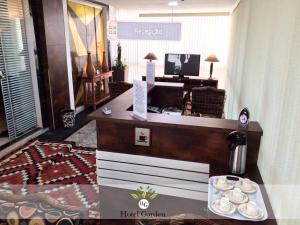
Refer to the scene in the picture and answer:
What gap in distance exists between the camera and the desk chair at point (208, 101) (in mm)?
3555

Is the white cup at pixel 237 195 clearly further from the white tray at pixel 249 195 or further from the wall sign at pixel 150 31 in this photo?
the wall sign at pixel 150 31

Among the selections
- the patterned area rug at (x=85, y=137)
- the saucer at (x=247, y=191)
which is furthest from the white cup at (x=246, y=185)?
the patterned area rug at (x=85, y=137)

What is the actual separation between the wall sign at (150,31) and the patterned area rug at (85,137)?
5.47 feet

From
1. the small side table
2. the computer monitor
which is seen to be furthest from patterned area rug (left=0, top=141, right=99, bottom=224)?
the computer monitor

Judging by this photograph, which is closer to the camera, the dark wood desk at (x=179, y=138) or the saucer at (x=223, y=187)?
the saucer at (x=223, y=187)

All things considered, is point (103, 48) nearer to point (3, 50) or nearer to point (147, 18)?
point (147, 18)

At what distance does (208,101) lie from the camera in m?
3.64

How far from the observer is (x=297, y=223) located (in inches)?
35.6

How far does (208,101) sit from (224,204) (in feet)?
8.55

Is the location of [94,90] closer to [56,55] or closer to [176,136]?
[56,55]

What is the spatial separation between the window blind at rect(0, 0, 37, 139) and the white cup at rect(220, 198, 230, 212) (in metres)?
3.11

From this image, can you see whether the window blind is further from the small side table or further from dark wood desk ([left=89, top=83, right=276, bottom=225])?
dark wood desk ([left=89, top=83, right=276, bottom=225])

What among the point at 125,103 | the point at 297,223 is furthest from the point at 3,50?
the point at 297,223

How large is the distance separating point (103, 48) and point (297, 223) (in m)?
5.87
